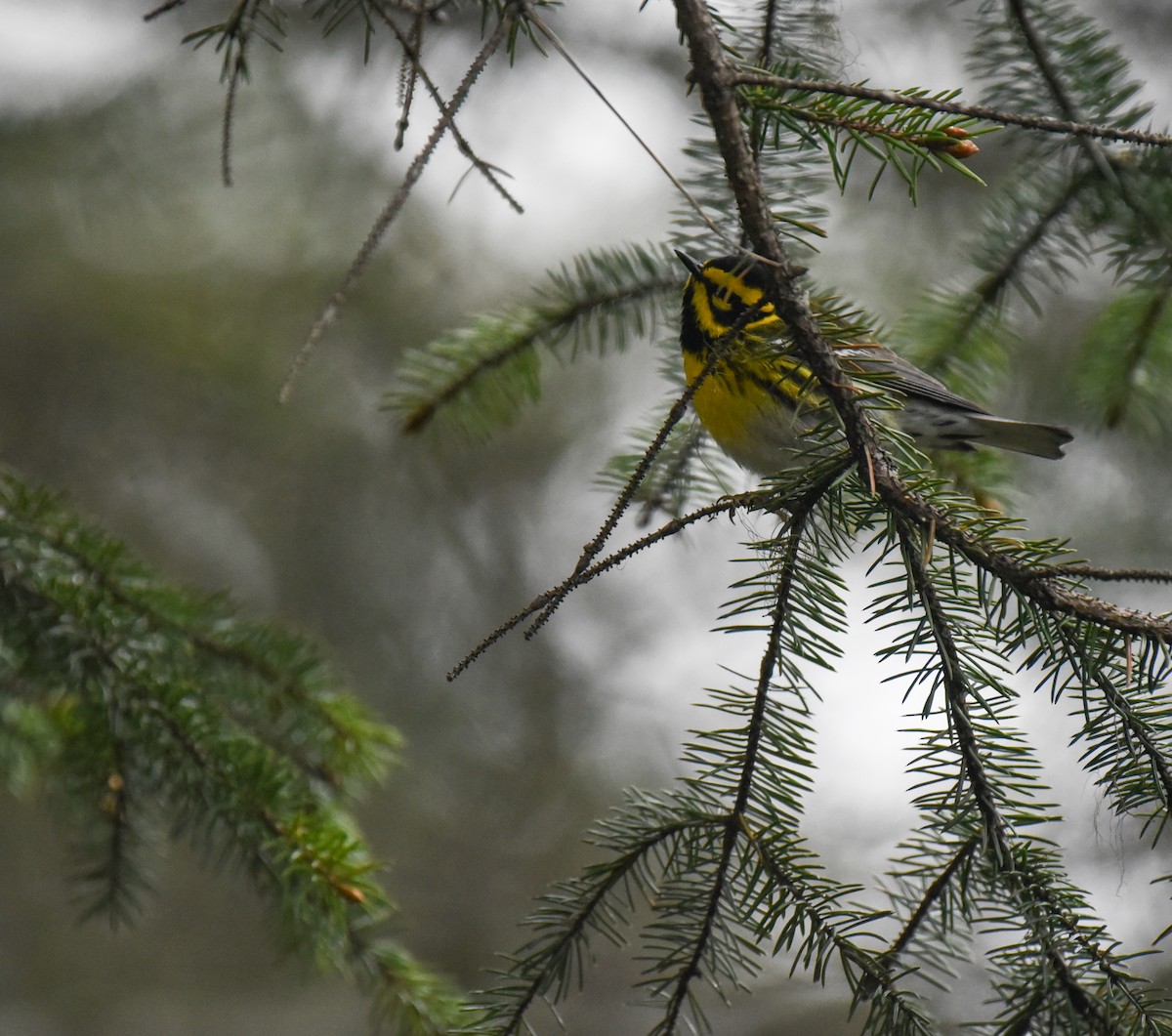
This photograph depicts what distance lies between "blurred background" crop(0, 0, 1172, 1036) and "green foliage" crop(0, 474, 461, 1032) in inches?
93.1

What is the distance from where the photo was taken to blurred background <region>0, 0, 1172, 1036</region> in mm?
4141

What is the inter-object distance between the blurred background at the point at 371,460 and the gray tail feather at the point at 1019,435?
188 cm

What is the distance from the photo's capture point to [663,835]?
122 cm

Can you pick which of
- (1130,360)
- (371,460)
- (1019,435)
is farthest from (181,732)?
(371,460)

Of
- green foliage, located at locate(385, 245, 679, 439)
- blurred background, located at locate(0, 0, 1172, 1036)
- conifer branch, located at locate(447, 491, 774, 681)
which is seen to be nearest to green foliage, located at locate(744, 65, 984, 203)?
conifer branch, located at locate(447, 491, 774, 681)

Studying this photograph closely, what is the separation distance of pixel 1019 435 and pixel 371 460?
3.11 meters

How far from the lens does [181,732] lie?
1561 millimetres

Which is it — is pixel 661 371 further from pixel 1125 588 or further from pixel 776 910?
pixel 1125 588

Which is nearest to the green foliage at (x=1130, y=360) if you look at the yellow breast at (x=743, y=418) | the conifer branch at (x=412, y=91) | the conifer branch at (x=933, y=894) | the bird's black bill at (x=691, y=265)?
the yellow breast at (x=743, y=418)

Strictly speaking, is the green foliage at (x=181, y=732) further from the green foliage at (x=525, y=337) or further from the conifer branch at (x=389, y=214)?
the conifer branch at (x=389, y=214)

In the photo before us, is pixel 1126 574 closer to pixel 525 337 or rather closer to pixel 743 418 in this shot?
pixel 743 418

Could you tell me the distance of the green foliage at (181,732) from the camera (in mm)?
1543

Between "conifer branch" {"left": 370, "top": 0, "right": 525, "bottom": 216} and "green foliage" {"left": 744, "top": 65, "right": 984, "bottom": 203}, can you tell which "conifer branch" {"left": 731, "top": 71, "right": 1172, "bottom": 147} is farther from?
"conifer branch" {"left": 370, "top": 0, "right": 525, "bottom": 216}

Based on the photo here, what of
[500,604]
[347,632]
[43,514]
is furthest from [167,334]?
[43,514]
